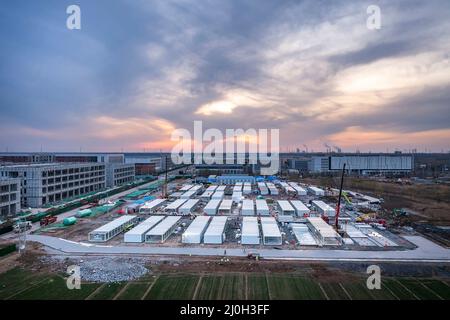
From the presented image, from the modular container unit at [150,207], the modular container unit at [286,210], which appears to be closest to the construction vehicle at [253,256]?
the modular container unit at [286,210]

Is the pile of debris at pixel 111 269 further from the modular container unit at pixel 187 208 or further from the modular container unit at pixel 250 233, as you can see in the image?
the modular container unit at pixel 187 208

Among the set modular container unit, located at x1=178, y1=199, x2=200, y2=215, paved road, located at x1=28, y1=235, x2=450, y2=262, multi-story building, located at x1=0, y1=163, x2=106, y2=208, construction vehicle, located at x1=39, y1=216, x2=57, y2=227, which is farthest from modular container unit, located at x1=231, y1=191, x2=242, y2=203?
multi-story building, located at x1=0, y1=163, x2=106, y2=208

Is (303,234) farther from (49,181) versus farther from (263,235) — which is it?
(49,181)

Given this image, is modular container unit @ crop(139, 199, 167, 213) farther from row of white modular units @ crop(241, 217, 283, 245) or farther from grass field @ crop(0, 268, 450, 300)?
grass field @ crop(0, 268, 450, 300)

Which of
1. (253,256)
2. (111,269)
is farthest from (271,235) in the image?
(111,269)
